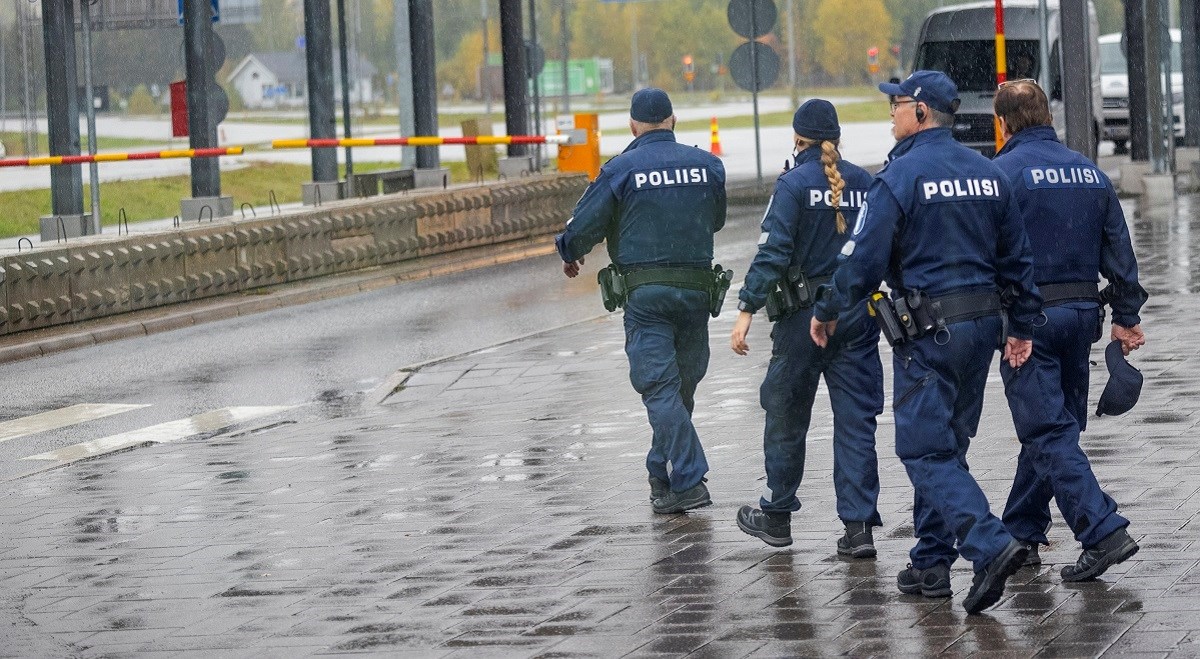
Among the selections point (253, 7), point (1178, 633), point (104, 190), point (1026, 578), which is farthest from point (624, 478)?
point (253, 7)

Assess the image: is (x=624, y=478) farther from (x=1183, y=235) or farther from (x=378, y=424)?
(x=1183, y=235)

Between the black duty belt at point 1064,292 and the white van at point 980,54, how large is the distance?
23273 millimetres

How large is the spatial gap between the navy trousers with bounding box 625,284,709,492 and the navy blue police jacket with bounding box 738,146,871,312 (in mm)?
1061

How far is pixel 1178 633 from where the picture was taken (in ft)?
18.8

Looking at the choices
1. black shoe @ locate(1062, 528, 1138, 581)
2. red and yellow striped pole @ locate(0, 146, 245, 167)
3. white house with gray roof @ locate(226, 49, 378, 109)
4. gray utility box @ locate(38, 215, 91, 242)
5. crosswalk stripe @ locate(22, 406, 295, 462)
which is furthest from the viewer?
white house with gray roof @ locate(226, 49, 378, 109)

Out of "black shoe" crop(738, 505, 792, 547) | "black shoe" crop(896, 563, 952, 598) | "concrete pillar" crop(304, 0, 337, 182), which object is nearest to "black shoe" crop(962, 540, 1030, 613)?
"black shoe" crop(896, 563, 952, 598)

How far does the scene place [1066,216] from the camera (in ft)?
22.4

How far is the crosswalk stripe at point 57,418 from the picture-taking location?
12.0 m

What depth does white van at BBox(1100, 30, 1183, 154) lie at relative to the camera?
117 feet

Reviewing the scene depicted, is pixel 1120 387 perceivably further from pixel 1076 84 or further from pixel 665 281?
pixel 1076 84

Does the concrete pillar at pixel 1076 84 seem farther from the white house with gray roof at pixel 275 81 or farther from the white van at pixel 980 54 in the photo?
the white house with gray roof at pixel 275 81

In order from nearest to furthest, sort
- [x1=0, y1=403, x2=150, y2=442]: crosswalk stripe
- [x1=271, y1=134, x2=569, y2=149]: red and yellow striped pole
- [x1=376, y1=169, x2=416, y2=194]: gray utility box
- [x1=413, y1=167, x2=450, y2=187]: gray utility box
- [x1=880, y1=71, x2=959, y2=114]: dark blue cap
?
1. [x1=880, y1=71, x2=959, y2=114]: dark blue cap
2. [x1=0, y1=403, x2=150, y2=442]: crosswalk stripe
3. [x1=271, y1=134, x2=569, y2=149]: red and yellow striped pole
4. [x1=376, y1=169, x2=416, y2=194]: gray utility box
5. [x1=413, y1=167, x2=450, y2=187]: gray utility box

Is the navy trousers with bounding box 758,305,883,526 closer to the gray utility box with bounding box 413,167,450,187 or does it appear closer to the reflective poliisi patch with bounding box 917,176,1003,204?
the reflective poliisi patch with bounding box 917,176,1003,204

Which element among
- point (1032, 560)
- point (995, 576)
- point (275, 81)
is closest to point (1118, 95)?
A: point (1032, 560)
